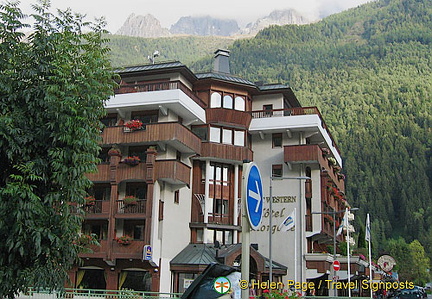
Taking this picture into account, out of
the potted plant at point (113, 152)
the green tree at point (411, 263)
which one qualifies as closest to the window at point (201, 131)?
the potted plant at point (113, 152)

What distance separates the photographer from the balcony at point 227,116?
45.1m

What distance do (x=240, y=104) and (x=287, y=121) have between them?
4.28 meters

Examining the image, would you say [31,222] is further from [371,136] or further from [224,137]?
[371,136]

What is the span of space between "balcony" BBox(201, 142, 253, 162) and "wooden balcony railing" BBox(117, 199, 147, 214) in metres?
7.20

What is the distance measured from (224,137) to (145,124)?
827 centimetres

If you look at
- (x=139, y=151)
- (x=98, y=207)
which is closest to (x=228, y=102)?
(x=139, y=151)

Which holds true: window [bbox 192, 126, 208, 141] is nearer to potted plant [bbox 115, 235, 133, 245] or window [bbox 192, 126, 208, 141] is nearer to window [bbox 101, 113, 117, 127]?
window [bbox 101, 113, 117, 127]

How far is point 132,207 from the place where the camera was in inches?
1527

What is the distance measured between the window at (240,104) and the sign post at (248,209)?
40114mm

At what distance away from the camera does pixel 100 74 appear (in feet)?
45.4

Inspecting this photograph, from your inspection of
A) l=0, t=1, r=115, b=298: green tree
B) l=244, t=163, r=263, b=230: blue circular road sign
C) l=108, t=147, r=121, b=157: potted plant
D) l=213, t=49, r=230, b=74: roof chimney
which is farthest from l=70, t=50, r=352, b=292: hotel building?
l=244, t=163, r=263, b=230: blue circular road sign

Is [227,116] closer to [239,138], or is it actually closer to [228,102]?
[228,102]

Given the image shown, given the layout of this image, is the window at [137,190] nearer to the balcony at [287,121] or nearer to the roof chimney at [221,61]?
the balcony at [287,121]

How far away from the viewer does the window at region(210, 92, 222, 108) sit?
46250 mm
